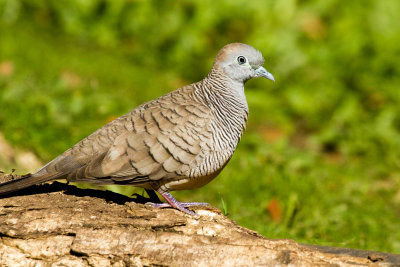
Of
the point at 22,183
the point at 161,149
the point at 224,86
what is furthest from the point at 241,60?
the point at 22,183

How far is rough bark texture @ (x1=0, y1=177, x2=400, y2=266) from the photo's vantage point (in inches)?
121

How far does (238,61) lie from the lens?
396 centimetres

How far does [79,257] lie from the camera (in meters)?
3.11

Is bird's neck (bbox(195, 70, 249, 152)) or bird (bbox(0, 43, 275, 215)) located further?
bird's neck (bbox(195, 70, 249, 152))

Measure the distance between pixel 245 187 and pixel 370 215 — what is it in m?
1.18

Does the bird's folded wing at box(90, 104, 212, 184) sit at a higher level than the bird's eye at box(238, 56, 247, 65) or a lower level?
lower

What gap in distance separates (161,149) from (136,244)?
0.71 meters

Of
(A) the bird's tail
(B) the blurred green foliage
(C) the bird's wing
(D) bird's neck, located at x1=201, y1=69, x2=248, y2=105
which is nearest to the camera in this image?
(A) the bird's tail

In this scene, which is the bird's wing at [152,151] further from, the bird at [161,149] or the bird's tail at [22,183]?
the bird's tail at [22,183]

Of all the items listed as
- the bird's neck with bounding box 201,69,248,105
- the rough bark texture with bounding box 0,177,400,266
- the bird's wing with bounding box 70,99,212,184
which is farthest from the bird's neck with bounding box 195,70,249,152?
the rough bark texture with bounding box 0,177,400,266

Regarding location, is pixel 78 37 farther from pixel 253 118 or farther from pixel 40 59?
pixel 253 118

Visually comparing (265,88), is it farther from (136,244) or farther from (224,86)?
(136,244)

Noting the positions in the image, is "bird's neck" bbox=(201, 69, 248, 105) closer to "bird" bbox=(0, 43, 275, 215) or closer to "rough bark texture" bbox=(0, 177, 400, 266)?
"bird" bbox=(0, 43, 275, 215)

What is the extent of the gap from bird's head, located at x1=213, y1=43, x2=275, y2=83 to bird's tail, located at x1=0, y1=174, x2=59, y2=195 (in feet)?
4.29
